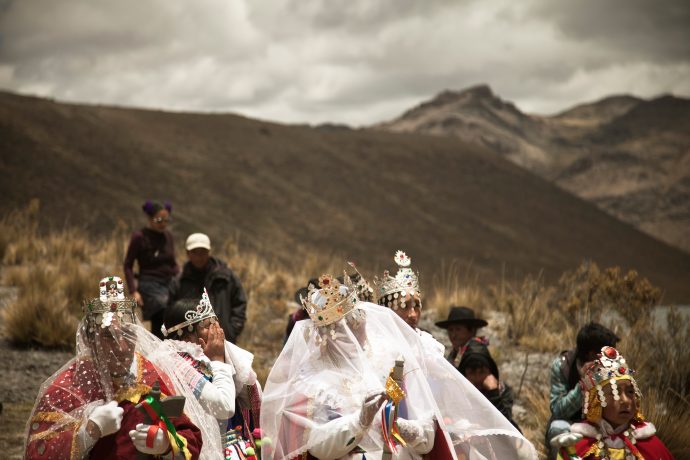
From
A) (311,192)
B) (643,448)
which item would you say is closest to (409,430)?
(643,448)

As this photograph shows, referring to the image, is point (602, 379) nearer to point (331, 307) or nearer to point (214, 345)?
point (331, 307)

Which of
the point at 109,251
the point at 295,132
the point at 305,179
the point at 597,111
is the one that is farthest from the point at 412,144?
the point at 597,111

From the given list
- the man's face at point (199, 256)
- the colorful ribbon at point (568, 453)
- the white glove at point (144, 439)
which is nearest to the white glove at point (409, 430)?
Answer: the colorful ribbon at point (568, 453)

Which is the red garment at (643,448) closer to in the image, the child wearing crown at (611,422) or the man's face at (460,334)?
the child wearing crown at (611,422)

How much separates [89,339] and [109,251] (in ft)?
35.5

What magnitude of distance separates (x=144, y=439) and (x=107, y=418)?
7.8 inches

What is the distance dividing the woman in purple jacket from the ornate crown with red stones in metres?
4.55

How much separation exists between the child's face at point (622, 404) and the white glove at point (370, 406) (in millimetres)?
1425

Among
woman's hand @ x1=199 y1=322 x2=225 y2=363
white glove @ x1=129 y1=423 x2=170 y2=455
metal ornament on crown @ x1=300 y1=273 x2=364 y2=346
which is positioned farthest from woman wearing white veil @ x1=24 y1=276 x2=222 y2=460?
metal ornament on crown @ x1=300 y1=273 x2=364 y2=346

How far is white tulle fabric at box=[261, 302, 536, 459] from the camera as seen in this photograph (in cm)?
434

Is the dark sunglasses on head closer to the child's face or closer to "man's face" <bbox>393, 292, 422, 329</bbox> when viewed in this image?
"man's face" <bbox>393, 292, 422, 329</bbox>

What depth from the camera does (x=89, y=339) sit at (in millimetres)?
4105

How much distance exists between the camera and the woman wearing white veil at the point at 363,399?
13.9 feet

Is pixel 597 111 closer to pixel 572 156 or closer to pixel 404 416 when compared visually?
pixel 572 156
